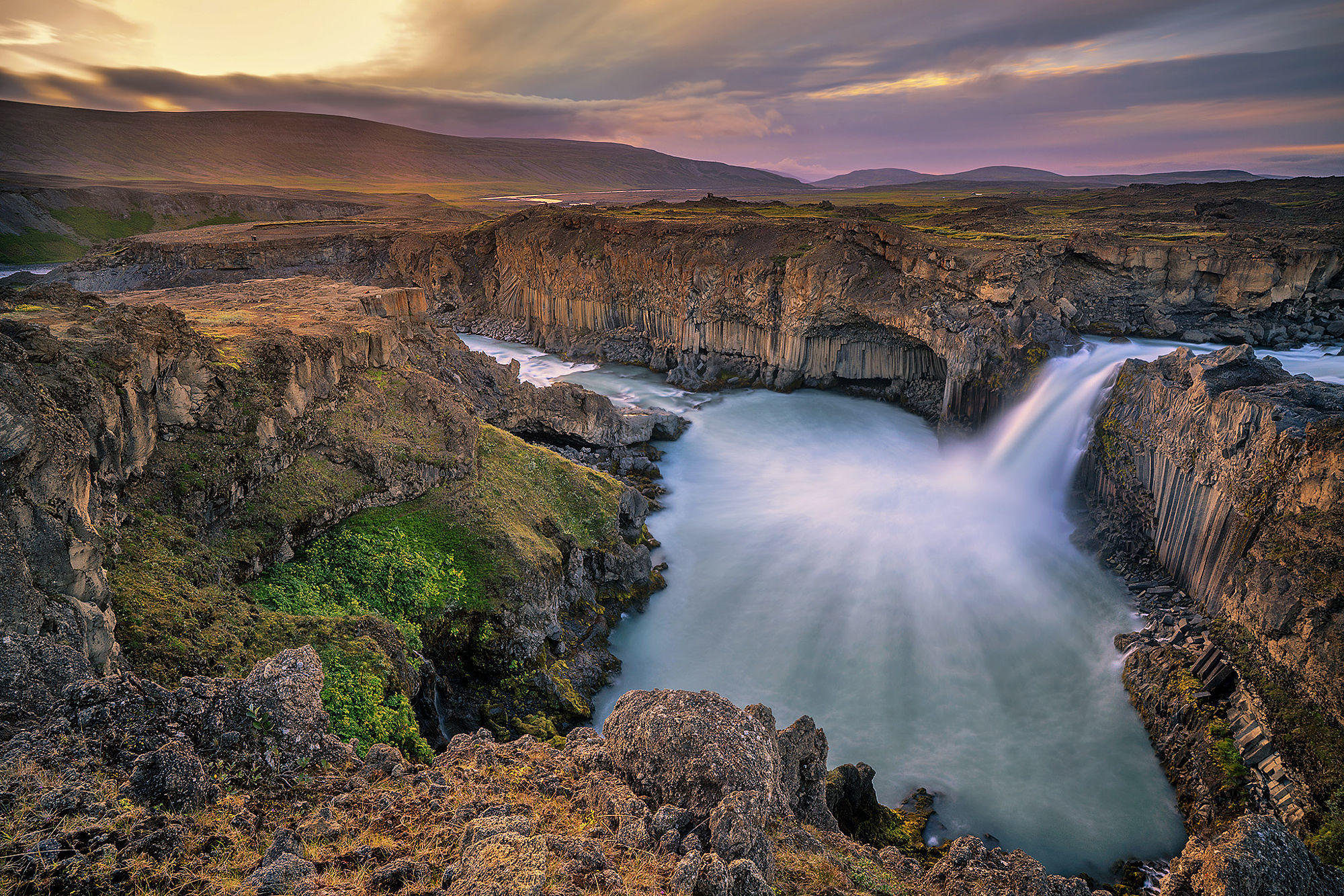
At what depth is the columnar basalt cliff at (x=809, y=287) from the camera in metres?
31.2

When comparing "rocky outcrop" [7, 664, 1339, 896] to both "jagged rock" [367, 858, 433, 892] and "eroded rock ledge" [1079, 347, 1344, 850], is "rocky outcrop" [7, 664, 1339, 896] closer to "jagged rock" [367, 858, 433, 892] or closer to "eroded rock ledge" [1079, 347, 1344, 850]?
"jagged rock" [367, 858, 433, 892]

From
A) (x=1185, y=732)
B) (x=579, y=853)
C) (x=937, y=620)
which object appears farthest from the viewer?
(x=937, y=620)

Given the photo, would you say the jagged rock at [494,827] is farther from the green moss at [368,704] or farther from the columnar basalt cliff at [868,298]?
the columnar basalt cliff at [868,298]

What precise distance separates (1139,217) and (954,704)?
176 feet

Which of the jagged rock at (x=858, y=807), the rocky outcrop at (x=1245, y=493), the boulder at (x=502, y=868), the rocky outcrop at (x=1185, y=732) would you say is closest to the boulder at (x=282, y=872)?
the boulder at (x=502, y=868)

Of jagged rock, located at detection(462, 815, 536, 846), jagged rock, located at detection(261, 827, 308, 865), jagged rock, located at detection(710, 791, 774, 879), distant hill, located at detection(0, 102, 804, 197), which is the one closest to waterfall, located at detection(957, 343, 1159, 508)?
jagged rock, located at detection(710, 791, 774, 879)

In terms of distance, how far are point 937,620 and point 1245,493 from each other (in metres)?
8.42

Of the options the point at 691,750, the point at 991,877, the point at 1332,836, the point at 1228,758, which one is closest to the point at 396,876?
the point at 691,750

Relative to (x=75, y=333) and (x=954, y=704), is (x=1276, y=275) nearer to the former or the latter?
(x=954, y=704)

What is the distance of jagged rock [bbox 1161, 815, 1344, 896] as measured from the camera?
6.80m

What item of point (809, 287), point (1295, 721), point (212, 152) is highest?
point (212, 152)

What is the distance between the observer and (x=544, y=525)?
18.0 meters

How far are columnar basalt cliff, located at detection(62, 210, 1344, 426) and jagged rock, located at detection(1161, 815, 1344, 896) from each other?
2481 centimetres

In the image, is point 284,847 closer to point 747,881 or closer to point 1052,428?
point 747,881
